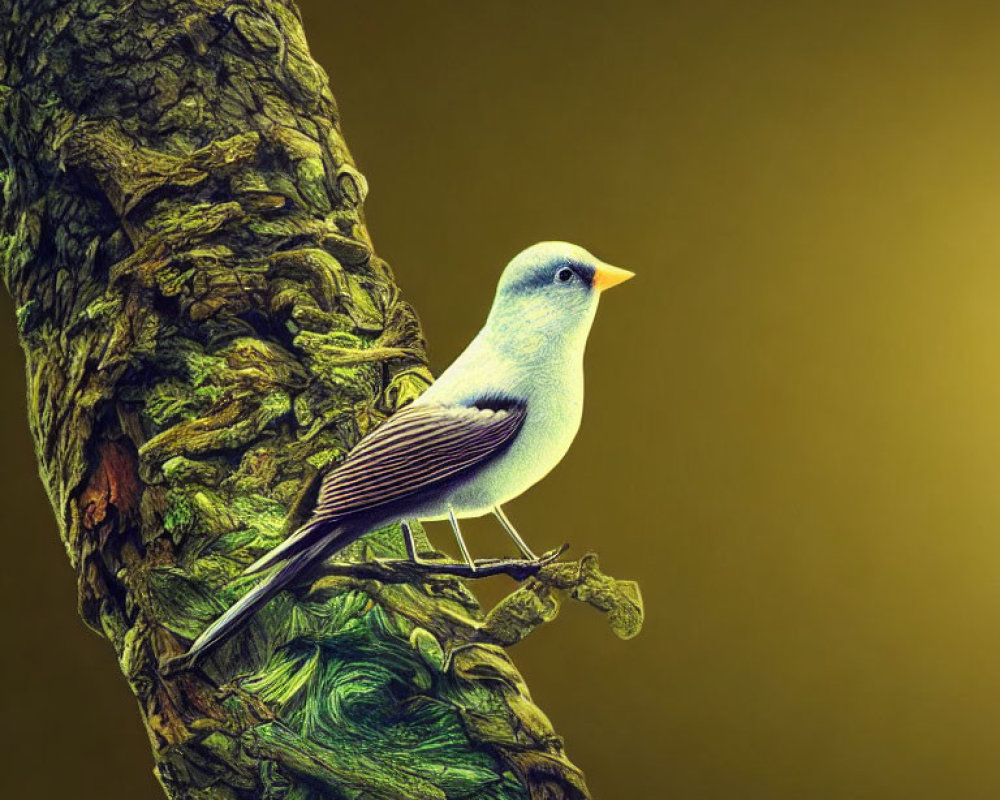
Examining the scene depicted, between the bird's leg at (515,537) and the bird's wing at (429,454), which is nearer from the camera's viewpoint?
the bird's wing at (429,454)

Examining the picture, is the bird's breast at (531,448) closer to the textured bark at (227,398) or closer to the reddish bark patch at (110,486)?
the textured bark at (227,398)

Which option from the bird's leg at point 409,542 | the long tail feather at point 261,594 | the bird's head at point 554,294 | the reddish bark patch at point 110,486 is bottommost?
the long tail feather at point 261,594

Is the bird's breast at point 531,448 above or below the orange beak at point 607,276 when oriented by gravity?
below

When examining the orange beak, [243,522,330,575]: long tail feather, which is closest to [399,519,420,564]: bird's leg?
[243,522,330,575]: long tail feather

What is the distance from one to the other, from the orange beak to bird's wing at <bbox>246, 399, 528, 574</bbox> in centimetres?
25

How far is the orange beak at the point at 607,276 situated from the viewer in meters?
1.76

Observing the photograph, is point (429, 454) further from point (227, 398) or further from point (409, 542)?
point (227, 398)

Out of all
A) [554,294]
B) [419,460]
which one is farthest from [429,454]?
[554,294]

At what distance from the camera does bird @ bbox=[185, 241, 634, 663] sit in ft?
5.51

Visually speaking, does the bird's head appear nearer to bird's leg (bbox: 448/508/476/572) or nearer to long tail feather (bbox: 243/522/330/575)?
bird's leg (bbox: 448/508/476/572)

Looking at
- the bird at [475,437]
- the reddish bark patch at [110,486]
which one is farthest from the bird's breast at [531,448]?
the reddish bark patch at [110,486]

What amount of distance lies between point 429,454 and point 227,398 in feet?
1.17

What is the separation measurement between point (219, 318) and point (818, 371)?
3.84ft

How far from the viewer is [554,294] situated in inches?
69.1
